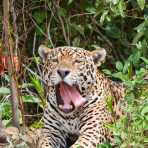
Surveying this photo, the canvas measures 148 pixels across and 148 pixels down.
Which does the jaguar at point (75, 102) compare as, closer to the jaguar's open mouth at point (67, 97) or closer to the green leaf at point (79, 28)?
the jaguar's open mouth at point (67, 97)

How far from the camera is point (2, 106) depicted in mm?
9289

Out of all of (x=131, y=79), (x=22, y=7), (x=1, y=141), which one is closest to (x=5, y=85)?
(x=22, y=7)

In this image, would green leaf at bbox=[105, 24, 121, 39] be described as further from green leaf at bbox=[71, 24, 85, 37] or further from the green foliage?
the green foliage

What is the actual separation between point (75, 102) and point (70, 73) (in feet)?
1.13

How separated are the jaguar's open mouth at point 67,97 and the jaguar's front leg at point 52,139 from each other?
17.8 inches

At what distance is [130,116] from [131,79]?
48cm

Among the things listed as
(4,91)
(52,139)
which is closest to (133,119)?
(52,139)

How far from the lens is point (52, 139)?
847 cm

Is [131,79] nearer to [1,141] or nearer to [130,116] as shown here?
[130,116]

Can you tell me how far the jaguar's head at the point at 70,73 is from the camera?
7.93 metres

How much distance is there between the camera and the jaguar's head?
26.0 ft

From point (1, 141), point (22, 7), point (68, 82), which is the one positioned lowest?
point (1, 141)

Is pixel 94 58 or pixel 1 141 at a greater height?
pixel 94 58

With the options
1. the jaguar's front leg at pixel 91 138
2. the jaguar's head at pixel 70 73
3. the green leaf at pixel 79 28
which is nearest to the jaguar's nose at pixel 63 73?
the jaguar's head at pixel 70 73
